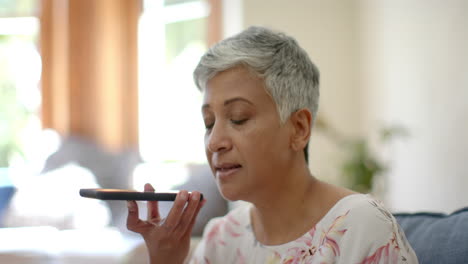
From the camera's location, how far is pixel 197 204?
934 mm

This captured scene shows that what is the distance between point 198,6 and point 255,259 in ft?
10.7

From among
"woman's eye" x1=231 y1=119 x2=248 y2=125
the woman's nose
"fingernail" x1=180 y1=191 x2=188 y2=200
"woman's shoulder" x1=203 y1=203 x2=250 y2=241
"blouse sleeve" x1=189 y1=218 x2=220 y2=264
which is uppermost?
"woman's eye" x1=231 y1=119 x2=248 y2=125

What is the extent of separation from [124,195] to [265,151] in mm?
287

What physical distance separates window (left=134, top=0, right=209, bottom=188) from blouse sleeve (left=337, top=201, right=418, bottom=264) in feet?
9.86

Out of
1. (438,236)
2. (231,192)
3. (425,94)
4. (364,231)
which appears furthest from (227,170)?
(425,94)

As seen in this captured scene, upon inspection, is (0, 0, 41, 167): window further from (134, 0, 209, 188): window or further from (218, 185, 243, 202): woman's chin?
(218, 185, 243, 202): woman's chin

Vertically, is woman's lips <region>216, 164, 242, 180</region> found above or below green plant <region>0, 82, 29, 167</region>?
above

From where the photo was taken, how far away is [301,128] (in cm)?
100

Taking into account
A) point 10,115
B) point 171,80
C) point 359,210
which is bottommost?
point 10,115

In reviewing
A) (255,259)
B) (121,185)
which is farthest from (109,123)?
(255,259)

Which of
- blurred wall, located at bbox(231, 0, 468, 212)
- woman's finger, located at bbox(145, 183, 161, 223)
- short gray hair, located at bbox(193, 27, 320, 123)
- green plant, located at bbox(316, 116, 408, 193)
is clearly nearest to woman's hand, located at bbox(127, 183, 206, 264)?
woman's finger, located at bbox(145, 183, 161, 223)

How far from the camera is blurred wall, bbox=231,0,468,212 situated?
7.29 ft

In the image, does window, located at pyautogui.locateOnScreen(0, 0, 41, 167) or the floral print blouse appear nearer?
the floral print blouse

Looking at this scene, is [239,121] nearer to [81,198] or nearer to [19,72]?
[81,198]
